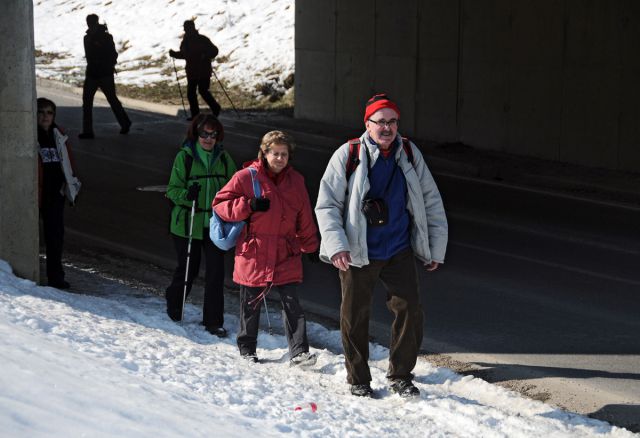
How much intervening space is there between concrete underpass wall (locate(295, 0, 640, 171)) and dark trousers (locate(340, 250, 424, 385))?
10.1 m

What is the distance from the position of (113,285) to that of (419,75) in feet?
36.7

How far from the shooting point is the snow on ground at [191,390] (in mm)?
5582

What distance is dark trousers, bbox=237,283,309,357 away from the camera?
329 inches

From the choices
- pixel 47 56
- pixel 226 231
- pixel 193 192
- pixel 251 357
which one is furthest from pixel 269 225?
pixel 47 56

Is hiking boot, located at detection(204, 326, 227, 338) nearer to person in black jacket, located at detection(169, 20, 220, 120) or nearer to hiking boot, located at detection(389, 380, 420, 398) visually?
hiking boot, located at detection(389, 380, 420, 398)

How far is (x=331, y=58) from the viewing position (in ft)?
76.4

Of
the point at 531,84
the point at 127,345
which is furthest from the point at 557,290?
the point at 531,84

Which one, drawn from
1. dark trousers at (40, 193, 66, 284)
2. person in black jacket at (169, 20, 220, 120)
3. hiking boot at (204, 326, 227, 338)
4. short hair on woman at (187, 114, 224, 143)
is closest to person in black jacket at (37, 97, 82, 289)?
dark trousers at (40, 193, 66, 284)

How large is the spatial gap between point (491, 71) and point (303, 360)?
1198 centimetres

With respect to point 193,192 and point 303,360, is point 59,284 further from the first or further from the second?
point 303,360

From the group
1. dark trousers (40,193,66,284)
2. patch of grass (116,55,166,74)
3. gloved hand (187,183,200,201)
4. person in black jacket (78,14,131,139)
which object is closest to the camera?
gloved hand (187,183,200,201)

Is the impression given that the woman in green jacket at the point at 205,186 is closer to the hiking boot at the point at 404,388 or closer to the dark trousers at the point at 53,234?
the dark trousers at the point at 53,234

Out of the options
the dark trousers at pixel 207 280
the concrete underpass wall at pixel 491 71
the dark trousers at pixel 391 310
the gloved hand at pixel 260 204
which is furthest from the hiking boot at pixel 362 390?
the concrete underpass wall at pixel 491 71

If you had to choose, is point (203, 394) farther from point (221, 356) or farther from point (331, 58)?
point (331, 58)
